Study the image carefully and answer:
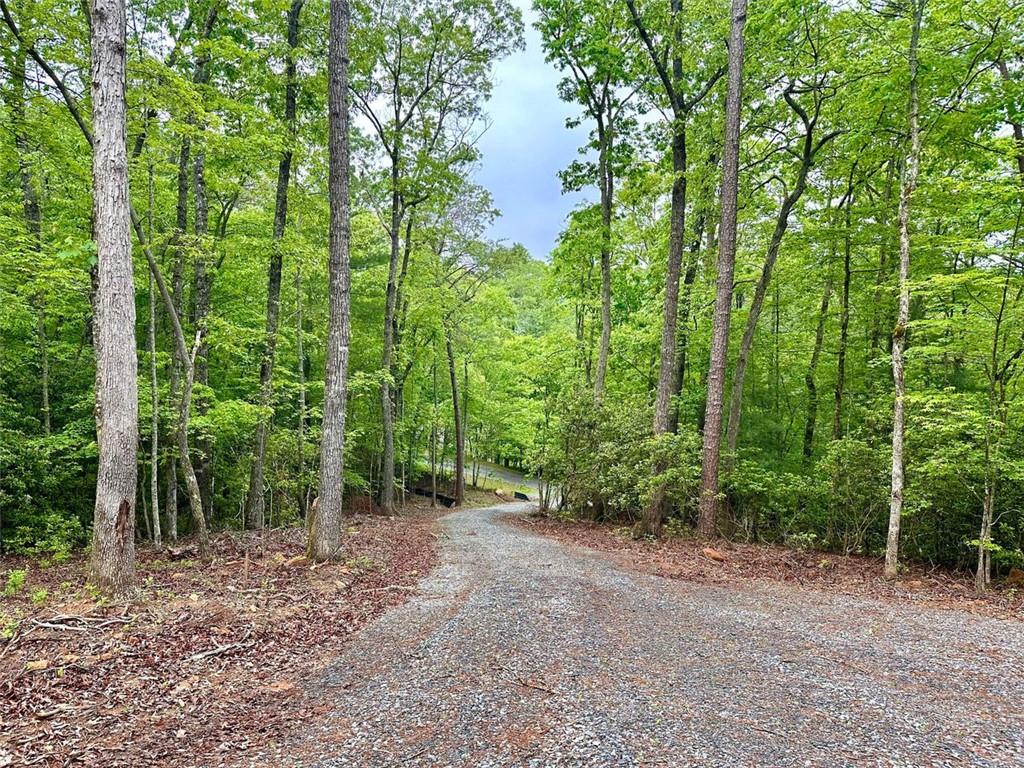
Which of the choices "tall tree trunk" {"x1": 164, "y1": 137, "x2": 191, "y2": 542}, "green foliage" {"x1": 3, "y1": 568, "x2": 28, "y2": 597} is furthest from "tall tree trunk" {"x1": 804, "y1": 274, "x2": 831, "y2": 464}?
"green foliage" {"x1": 3, "y1": 568, "x2": 28, "y2": 597}

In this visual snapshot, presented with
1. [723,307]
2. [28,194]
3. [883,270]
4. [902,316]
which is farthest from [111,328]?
[883,270]

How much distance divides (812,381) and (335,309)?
12327 mm

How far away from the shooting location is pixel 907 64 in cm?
733

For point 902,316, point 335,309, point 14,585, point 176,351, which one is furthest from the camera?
point 176,351

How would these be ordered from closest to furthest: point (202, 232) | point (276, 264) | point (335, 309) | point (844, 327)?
point (335, 309)
point (202, 232)
point (276, 264)
point (844, 327)

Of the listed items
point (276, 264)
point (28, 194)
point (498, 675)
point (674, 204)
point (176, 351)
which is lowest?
point (498, 675)

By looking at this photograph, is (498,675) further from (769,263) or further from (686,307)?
(686,307)

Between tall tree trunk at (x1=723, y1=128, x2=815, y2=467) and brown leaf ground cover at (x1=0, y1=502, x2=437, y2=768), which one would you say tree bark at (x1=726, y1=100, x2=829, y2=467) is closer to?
tall tree trunk at (x1=723, y1=128, x2=815, y2=467)

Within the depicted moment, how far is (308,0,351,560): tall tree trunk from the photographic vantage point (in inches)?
291

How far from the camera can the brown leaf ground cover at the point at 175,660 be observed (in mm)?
2916

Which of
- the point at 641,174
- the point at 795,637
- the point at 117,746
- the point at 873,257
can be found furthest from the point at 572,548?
the point at 873,257

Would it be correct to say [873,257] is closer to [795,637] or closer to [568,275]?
[568,275]

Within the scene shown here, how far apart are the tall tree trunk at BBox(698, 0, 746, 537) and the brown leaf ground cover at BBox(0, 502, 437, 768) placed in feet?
19.1

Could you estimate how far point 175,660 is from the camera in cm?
397
